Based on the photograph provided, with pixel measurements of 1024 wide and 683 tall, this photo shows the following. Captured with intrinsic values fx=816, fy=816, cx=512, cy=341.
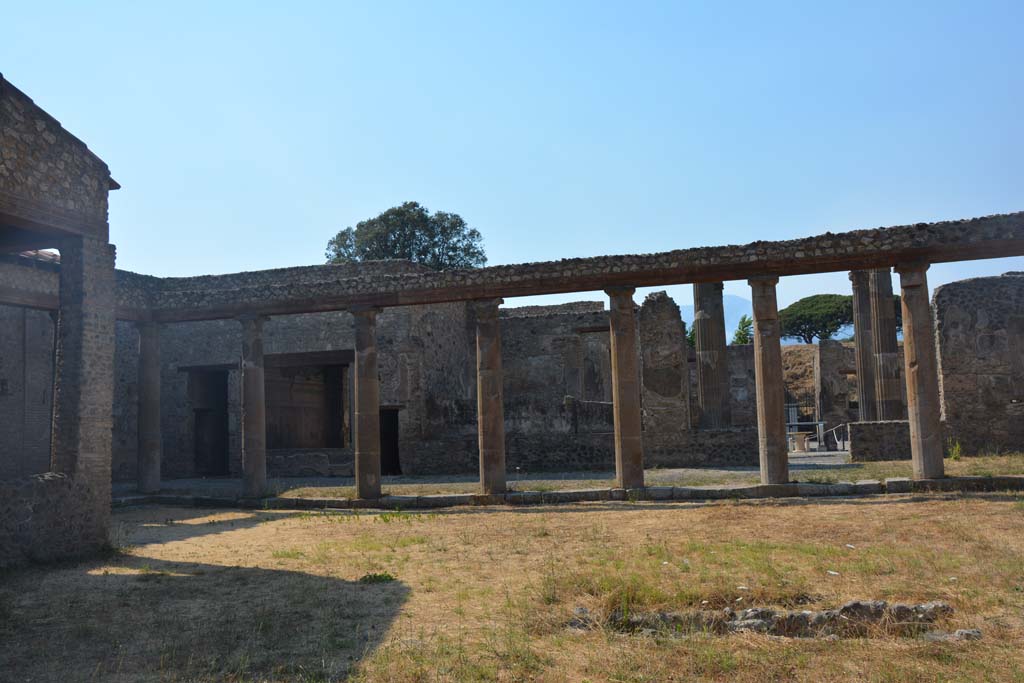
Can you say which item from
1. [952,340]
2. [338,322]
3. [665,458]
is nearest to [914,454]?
[952,340]

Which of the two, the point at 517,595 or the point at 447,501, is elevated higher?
the point at 447,501

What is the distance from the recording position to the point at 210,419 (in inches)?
987

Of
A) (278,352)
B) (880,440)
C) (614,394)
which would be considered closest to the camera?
(614,394)

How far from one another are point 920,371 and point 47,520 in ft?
40.2

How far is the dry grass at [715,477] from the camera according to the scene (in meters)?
14.3

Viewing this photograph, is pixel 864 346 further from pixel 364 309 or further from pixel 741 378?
pixel 741 378

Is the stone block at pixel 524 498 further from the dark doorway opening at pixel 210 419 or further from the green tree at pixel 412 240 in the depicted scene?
the green tree at pixel 412 240

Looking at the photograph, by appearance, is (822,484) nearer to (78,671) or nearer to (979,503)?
(979,503)

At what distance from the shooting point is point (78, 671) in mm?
5352

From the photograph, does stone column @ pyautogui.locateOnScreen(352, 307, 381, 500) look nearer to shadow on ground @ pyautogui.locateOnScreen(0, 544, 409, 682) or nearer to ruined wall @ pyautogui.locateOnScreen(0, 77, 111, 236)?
ruined wall @ pyautogui.locateOnScreen(0, 77, 111, 236)

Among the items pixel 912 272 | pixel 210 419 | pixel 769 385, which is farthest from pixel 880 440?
pixel 210 419

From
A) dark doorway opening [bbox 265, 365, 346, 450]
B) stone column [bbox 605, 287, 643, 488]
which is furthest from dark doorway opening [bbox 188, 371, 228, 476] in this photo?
stone column [bbox 605, 287, 643, 488]

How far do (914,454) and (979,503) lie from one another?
2.09 meters

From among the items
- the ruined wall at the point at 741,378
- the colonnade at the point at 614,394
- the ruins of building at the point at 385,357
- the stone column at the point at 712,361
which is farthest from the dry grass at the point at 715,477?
the ruined wall at the point at 741,378
